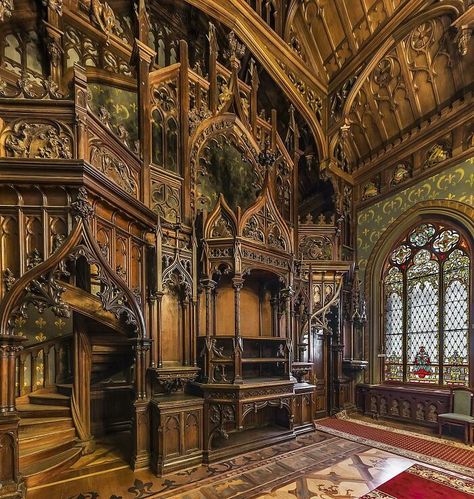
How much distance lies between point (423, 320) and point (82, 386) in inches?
246

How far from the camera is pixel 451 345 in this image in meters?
5.71

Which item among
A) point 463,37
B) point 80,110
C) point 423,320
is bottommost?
point 423,320

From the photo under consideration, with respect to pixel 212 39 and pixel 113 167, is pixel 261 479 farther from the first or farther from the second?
pixel 212 39

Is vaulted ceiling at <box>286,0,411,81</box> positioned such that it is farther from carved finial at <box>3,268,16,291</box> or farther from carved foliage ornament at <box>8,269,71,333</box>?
carved finial at <box>3,268,16,291</box>

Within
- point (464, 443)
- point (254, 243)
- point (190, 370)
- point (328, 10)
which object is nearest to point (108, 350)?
point (190, 370)

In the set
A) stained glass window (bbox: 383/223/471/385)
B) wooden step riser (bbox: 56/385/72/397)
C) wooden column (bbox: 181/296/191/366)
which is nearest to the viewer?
wooden step riser (bbox: 56/385/72/397)

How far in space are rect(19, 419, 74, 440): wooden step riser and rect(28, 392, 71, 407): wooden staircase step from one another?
0.79 ft

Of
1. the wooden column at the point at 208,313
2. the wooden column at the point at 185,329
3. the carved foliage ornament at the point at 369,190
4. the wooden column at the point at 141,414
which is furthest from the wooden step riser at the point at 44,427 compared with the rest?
the carved foliage ornament at the point at 369,190

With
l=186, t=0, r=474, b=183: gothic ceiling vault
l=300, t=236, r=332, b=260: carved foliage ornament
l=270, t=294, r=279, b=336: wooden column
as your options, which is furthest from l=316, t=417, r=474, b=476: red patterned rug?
l=186, t=0, r=474, b=183: gothic ceiling vault

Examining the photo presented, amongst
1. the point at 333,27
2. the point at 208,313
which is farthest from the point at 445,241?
the point at 333,27

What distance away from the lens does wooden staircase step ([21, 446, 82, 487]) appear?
10.8 ft

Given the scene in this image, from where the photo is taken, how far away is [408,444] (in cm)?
481

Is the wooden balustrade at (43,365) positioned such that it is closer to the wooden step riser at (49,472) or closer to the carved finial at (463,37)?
the wooden step riser at (49,472)

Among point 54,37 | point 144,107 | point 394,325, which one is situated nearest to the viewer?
point 54,37
